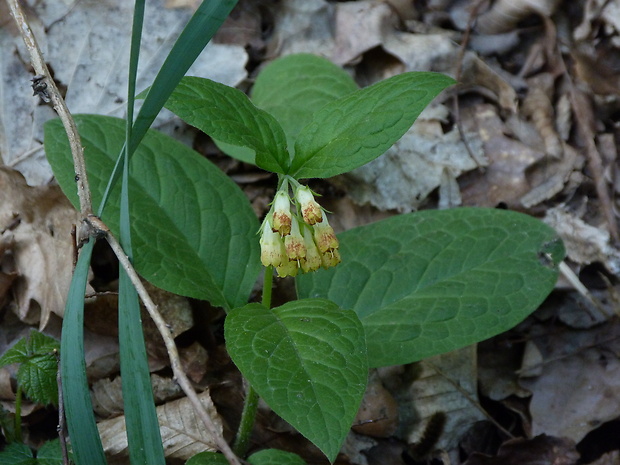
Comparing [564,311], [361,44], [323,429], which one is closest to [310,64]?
[361,44]

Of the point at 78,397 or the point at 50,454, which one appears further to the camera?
the point at 50,454

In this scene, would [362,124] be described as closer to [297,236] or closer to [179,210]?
[297,236]

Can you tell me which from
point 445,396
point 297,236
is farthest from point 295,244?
point 445,396

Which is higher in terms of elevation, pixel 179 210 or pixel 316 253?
pixel 179 210

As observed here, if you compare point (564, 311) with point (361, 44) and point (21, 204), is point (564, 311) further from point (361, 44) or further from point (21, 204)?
point (21, 204)

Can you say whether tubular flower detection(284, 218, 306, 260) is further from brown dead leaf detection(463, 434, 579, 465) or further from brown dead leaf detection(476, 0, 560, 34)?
brown dead leaf detection(476, 0, 560, 34)

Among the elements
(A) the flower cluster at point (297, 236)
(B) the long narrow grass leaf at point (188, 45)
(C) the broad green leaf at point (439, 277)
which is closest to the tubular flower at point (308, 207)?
(A) the flower cluster at point (297, 236)

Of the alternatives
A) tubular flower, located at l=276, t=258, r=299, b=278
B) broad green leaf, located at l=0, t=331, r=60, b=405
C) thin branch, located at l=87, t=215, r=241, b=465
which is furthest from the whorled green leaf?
tubular flower, located at l=276, t=258, r=299, b=278
